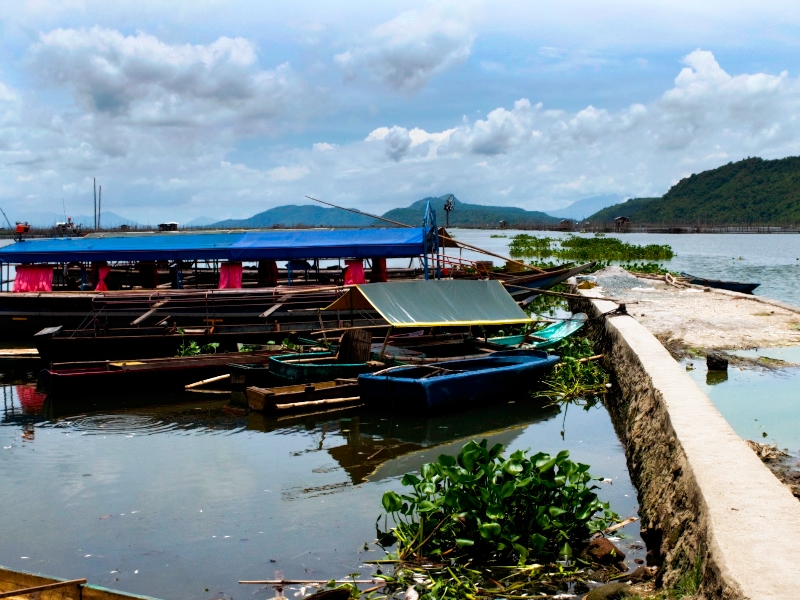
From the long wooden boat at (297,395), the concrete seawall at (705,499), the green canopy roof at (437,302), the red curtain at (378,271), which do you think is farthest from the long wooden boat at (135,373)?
the concrete seawall at (705,499)

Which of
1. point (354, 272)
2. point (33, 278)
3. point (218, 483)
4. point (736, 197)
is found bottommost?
point (218, 483)

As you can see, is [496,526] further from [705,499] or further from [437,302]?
[437,302]

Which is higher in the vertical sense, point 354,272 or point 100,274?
point 354,272

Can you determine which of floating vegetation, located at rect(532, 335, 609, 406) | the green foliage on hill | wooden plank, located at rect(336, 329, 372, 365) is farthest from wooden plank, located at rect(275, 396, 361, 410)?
the green foliage on hill

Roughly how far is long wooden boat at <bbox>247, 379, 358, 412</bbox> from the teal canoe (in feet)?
12.4

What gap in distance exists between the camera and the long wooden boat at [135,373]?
13328 mm

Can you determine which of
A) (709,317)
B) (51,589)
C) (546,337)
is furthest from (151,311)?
(51,589)

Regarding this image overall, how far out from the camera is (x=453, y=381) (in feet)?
37.2

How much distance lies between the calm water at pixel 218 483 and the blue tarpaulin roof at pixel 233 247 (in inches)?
317

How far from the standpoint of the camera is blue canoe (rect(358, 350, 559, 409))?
11.2 m

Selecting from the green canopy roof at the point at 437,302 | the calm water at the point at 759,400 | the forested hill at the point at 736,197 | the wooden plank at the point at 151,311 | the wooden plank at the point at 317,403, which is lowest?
the wooden plank at the point at 317,403

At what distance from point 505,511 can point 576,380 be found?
7.55 m

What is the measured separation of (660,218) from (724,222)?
16.7 metres

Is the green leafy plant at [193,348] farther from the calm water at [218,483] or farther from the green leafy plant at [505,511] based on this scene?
the green leafy plant at [505,511]
